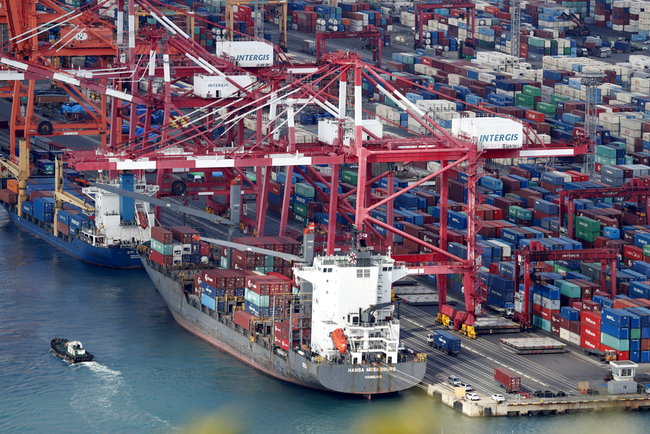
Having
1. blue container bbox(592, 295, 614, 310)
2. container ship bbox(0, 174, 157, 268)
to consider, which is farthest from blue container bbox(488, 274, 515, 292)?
container ship bbox(0, 174, 157, 268)

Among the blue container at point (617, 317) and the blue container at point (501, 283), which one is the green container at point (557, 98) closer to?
the blue container at point (501, 283)

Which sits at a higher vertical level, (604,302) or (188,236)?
(188,236)

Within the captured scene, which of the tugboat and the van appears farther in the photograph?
the tugboat

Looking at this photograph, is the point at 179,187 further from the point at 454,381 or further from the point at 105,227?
the point at 454,381

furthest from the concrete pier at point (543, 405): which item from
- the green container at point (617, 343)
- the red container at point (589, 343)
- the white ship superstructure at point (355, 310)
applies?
the red container at point (589, 343)

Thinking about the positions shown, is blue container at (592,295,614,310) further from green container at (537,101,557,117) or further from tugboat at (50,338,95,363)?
green container at (537,101,557,117)

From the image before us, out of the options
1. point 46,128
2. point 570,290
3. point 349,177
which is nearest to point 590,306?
point 570,290
